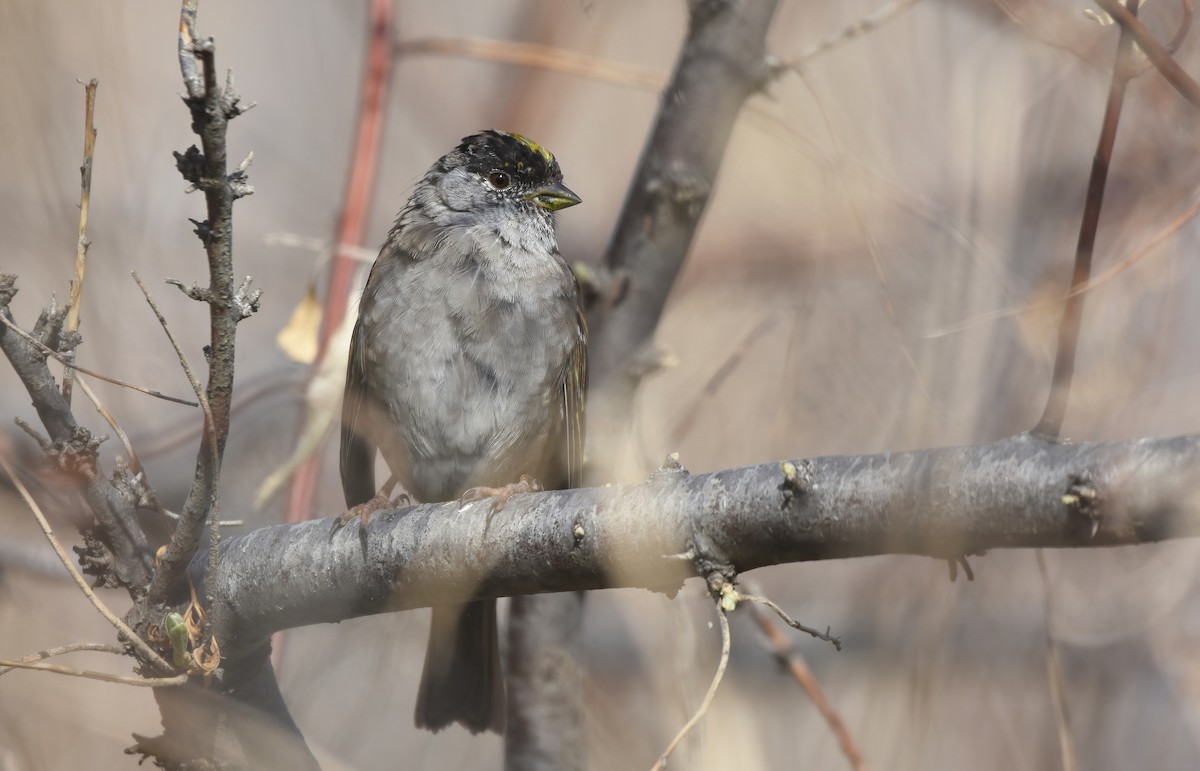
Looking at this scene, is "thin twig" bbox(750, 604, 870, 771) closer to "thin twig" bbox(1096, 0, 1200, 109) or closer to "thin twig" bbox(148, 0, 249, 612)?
"thin twig" bbox(148, 0, 249, 612)

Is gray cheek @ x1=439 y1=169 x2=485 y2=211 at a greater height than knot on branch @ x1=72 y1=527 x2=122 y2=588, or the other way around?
gray cheek @ x1=439 y1=169 x2=485 y2=211

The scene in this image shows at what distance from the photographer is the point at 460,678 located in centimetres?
358

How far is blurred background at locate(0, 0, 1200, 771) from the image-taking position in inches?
152

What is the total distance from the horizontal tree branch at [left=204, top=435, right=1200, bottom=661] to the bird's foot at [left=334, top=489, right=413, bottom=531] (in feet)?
0.12

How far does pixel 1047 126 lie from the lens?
4496mm

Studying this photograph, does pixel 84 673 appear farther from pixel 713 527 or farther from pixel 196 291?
pixel 713 527

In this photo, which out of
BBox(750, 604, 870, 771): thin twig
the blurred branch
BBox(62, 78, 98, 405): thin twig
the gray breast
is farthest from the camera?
the gray breast

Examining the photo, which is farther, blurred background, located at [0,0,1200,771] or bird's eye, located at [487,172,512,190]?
bird's eye, located at [487,172,512,190]

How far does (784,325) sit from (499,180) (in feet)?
5.74

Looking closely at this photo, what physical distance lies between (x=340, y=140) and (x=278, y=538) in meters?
3.37

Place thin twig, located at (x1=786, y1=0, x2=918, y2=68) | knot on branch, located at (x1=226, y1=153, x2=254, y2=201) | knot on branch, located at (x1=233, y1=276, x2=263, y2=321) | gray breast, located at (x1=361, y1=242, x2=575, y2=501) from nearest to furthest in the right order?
1. knot on branch, located at (x1=226, y1=153, x2=254, y2=201)
2. knot on branch, located at (x1=233, y1=276, x2=263, y2=321)
3. thin twig, located at (x1=786, y1=0, x2=918, y2=68)
4. gray breast, located at (x1=361, y1=242, x2=575, y2=501)

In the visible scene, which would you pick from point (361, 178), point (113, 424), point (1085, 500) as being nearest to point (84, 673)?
point (113, 424)

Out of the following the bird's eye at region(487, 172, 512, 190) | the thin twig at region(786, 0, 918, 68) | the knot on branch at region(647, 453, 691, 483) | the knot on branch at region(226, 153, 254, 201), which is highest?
the bird's eye at region(487, 172, 512, 190)

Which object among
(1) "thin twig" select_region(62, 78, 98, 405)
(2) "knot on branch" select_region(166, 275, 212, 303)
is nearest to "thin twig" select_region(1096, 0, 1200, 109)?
(2) "knot on branch" select_region(166, 275, 212, 303)
